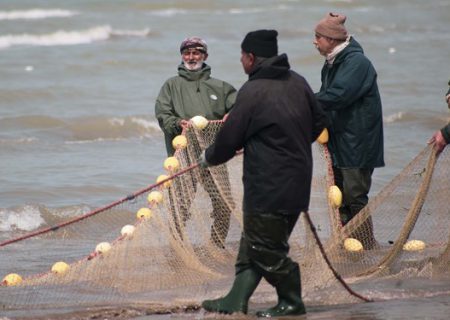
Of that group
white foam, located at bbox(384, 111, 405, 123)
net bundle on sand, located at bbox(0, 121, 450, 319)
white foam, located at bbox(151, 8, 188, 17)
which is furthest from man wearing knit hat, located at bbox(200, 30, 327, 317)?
white foam, located at bbox(151, 8, 188, 17)

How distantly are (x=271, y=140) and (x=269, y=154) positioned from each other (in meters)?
0.08

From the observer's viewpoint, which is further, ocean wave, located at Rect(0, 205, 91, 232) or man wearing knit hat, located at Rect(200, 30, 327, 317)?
ocean wave, located at Rect(0, 205, 91, 232)

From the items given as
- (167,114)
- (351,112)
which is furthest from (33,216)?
(351,112)

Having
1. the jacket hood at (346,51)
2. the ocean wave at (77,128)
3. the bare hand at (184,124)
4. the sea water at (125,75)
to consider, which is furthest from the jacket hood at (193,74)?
the ocean wave at (77,128)

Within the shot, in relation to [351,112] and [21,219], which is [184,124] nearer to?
[351,112]

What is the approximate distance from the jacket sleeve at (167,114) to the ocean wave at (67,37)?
2090cm

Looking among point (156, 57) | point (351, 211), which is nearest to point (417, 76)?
point (156, 57)

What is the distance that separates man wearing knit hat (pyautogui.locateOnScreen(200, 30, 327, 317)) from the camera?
5977mm

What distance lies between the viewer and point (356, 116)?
8.12 m

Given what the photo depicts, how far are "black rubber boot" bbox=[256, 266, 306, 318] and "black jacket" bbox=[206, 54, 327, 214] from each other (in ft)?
1.50

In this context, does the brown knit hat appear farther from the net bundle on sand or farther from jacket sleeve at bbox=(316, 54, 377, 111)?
the net bundle on sand

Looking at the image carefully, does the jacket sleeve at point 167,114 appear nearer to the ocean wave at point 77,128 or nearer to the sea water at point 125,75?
the sea water at point 125,75

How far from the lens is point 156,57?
25938 millimetres

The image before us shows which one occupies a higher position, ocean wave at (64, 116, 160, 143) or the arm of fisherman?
the arm of fisherman
